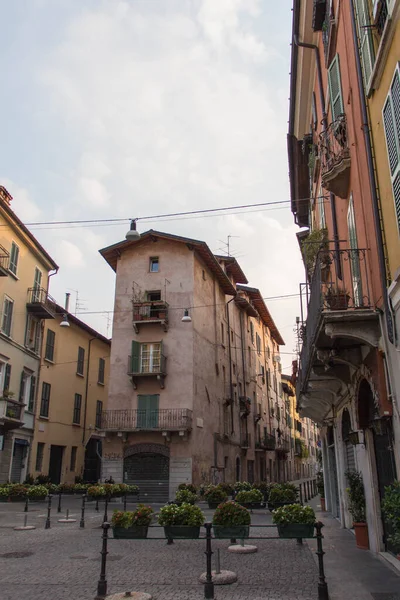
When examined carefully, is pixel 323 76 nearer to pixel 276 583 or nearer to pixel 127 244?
pixel 276 583

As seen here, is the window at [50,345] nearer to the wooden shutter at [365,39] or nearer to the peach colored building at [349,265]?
the peach colored building at [349,265]

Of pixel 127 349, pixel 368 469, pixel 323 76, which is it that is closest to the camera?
pixel 368 469

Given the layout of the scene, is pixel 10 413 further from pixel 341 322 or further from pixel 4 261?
pixel 341 322

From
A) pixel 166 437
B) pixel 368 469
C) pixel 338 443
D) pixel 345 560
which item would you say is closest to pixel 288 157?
pixel 338 443

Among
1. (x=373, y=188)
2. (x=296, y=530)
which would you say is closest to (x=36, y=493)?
(x=296, y=530)

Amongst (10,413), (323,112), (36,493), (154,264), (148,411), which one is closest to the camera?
(323,112)

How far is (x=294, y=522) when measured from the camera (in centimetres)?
884

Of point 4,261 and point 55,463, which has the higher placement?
point 4,261

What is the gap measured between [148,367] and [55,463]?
9.04m

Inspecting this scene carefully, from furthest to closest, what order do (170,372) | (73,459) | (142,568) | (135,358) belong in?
(73,459), (135,358), (170,372), (142,568)

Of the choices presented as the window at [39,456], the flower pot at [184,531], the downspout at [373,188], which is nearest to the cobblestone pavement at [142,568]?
the flower pot at [184,531]

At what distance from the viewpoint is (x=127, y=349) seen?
3091 centimetres

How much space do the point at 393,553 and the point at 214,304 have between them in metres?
26.2

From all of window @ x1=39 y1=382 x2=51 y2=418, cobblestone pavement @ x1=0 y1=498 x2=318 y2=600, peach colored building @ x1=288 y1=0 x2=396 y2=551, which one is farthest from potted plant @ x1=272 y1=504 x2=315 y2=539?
window @ x1=39 y1=382 x2=51 y2=418
